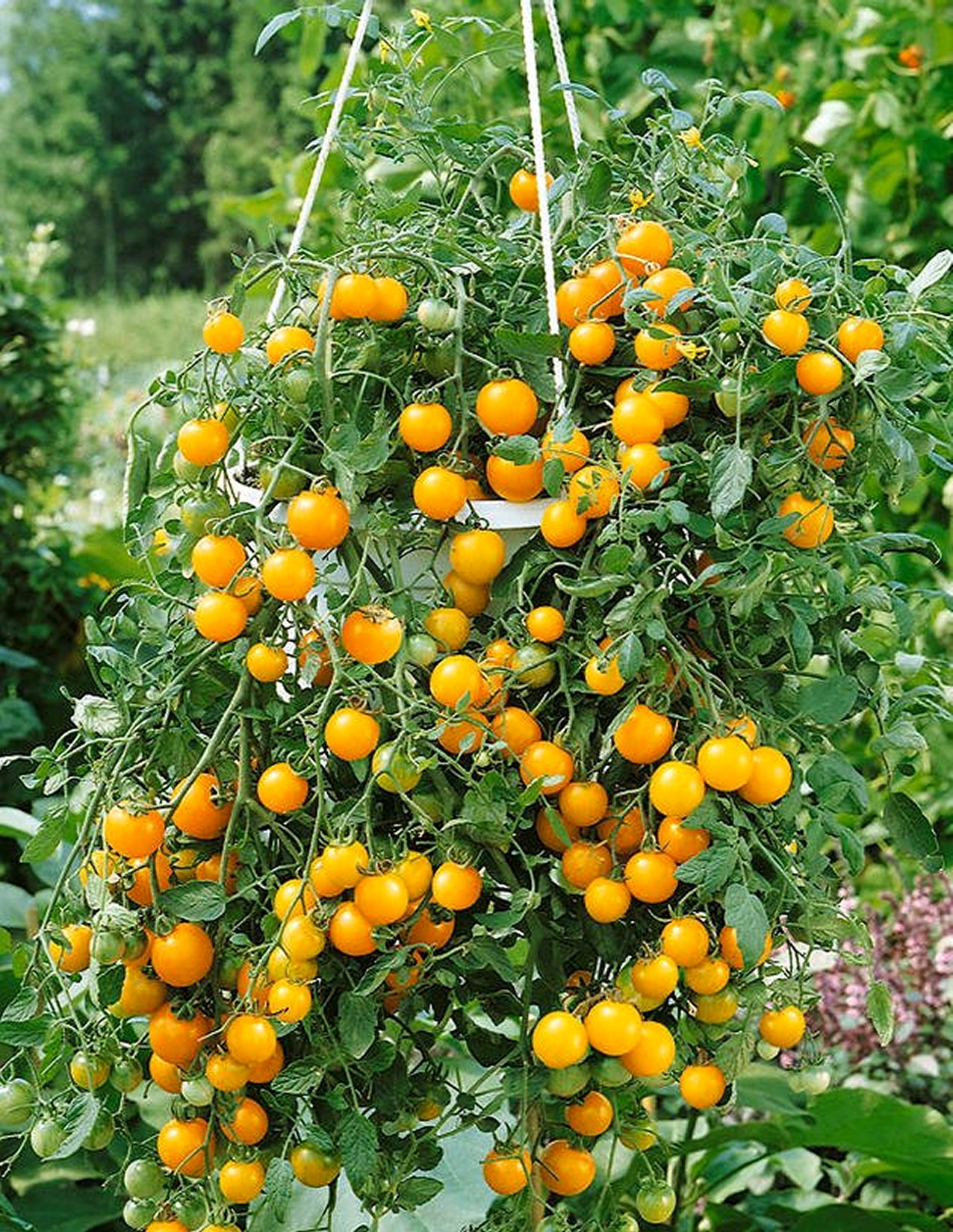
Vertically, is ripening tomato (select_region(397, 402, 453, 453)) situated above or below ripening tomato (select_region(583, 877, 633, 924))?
above

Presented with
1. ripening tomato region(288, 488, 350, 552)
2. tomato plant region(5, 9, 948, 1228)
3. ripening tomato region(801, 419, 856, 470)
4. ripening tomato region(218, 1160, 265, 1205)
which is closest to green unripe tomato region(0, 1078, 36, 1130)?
tomato plant region(5, 9, 948, 1228)

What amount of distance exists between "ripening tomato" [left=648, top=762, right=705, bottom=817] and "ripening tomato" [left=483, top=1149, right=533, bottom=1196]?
22 centimetres

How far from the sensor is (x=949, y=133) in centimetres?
221

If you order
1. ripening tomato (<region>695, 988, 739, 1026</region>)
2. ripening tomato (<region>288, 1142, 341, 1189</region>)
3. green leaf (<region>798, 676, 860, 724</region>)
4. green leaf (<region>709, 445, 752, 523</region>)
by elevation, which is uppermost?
green leaf (<region>709, 445, 752, 523</region>)

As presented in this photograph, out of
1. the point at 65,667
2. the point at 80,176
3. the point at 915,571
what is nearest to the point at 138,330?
the point at 80,176

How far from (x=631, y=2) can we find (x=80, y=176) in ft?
54.9

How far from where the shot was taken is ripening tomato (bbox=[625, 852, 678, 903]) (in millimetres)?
756

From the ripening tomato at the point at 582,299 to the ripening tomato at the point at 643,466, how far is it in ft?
0.30

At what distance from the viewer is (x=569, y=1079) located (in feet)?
2.50

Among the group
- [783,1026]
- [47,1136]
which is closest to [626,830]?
[783,1026]

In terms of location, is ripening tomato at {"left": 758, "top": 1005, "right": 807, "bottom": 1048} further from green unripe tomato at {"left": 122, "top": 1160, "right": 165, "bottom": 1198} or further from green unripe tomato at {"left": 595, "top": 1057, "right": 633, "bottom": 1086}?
green unripe tomato at {"left": 122, "top": 1160, "right": 165, "bottom": 1198}

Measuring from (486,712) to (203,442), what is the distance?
0.67 ft

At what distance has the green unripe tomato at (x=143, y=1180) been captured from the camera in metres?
0.79

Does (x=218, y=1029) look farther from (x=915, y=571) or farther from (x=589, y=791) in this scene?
(x=915, y=571)
